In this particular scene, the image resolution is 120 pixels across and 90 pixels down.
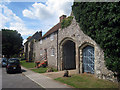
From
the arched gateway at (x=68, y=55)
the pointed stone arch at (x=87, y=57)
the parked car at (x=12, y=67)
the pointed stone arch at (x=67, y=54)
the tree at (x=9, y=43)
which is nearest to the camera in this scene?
the pointed stone arch at (x=87, y=57)

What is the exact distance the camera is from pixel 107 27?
7.70 metres

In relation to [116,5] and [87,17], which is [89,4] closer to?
[87,17]

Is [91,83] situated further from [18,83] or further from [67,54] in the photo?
[67,54]

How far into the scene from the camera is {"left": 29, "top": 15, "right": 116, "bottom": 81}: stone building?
9078mm

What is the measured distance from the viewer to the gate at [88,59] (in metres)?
10.5

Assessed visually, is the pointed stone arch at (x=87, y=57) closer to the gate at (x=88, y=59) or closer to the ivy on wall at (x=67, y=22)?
the gate at (x=88, y=59)

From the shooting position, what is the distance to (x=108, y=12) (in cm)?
755

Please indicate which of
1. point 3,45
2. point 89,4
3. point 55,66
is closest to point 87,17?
point 89,4

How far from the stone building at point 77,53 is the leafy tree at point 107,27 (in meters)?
0.91

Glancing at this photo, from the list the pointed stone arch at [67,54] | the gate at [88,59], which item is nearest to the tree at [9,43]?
the pointed stone arch at [67,54]

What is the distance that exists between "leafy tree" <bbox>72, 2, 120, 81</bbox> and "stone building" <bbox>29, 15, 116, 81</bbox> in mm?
912

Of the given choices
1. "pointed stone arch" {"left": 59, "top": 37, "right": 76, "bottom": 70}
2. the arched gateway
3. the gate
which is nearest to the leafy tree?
the gate

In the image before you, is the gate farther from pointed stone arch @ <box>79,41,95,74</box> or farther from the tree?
the tree

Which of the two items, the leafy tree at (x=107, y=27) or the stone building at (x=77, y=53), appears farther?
the stone building at (x=77, y=53)
